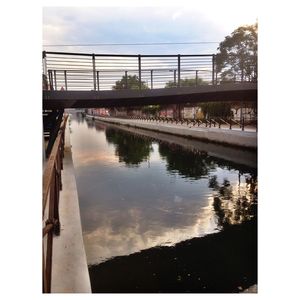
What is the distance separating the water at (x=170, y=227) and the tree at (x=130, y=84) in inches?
84.8

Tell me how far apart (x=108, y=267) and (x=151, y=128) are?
2011 centimetres

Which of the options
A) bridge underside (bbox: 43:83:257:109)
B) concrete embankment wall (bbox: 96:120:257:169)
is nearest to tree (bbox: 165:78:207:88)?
bridge underside (bbox: 43:83:257:109)

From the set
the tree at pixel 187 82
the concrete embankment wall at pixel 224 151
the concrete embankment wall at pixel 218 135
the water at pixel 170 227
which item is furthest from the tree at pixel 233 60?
the concrete embankment wall at pixel 224 151

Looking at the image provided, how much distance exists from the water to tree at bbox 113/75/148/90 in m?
2.15

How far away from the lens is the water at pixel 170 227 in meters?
3.88

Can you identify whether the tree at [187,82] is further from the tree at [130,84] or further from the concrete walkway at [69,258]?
the concrete walkway at [69,258]

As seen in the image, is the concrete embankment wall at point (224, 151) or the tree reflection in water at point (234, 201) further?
the concrete embankment wall at point (224, 151)

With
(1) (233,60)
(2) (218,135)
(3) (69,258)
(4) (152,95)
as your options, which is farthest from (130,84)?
(2) (218,135)

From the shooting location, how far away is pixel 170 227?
5.27 m

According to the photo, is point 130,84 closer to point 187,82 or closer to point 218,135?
point 187,82

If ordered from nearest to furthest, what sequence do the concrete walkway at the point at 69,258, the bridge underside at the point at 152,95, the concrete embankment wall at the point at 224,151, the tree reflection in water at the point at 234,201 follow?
the concrete walkway at the point at 69,258 → the tree reflection in water at the point at 234,201 → the bridge underside at the point at 152,95 → the concrete embankment wall at the point at 224,151

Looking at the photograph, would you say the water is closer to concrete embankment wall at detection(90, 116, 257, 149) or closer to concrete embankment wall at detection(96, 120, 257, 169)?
concrete embankment wall at detection(96, 120, 257, 169)

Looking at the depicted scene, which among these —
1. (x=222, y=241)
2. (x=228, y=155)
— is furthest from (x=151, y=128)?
(x=222, y=241)
